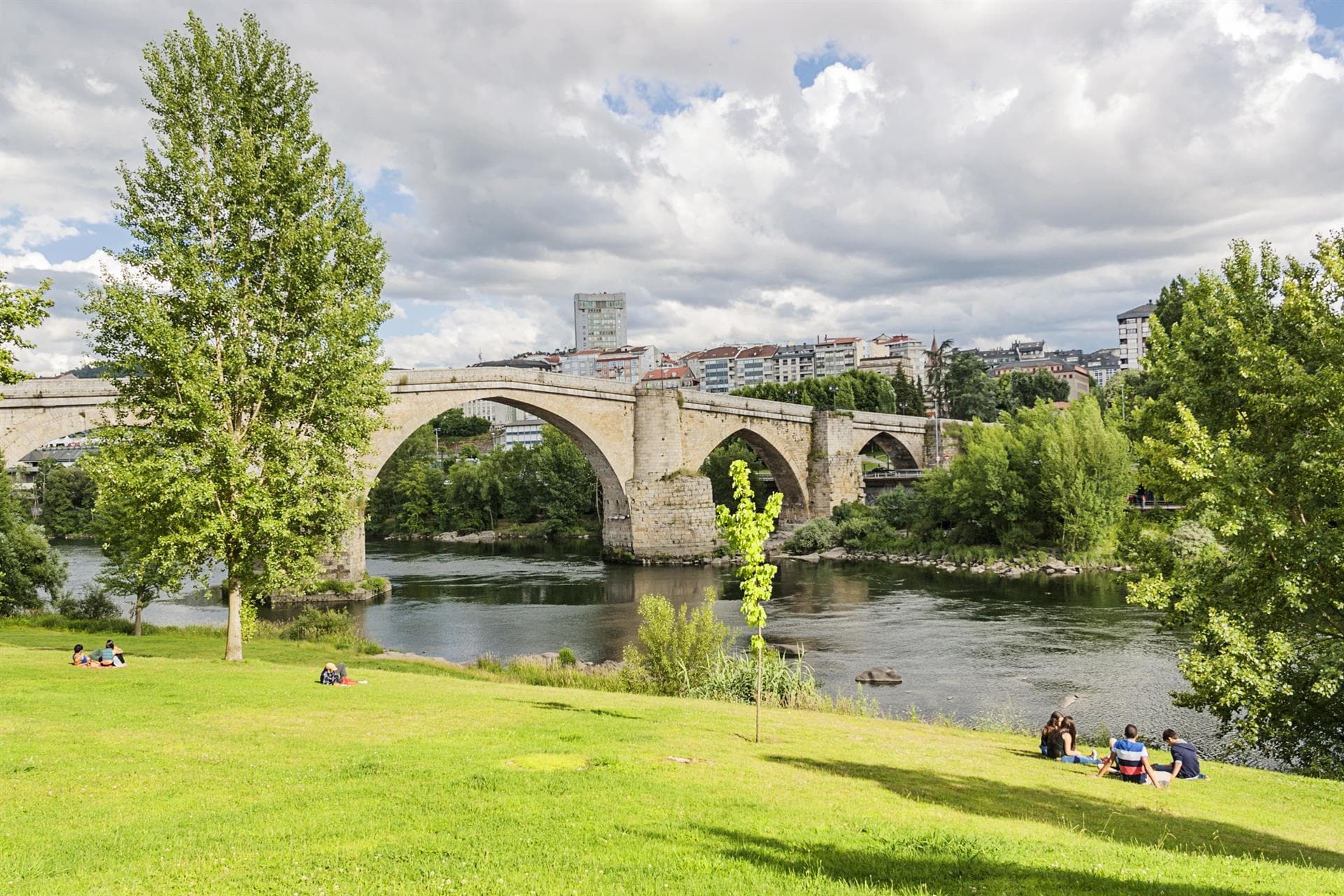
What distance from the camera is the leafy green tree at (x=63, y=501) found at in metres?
57.3

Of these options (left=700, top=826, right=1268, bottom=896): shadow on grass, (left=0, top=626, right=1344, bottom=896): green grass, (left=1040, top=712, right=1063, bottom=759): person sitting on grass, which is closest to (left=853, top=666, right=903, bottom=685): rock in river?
(left=0, top=626, right=1344, bottom=896): green grass

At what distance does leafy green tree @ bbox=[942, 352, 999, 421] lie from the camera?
253 feet

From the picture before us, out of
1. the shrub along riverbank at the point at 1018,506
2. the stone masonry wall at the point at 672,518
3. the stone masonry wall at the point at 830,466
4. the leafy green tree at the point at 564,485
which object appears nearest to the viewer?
the shrub along riverbank at the point at 1018,506

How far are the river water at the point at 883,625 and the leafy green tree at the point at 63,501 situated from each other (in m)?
15.9

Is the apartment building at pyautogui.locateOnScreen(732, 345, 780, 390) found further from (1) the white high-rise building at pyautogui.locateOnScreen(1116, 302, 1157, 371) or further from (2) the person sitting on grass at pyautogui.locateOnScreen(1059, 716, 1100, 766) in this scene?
(2) the person sitting on grass at pyautogui.locateOnScreen(1059, 716, 1100, 766)

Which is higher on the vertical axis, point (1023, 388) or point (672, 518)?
point (1023, 388)

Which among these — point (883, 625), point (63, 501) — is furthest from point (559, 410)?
point (63, 501)

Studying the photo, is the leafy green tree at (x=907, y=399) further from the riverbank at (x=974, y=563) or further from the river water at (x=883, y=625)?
the river water at (x=883, y=625)

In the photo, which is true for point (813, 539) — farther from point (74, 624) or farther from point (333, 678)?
point (333, 678)

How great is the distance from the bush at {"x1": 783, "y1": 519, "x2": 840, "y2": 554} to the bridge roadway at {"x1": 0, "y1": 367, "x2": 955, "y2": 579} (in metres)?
5.22

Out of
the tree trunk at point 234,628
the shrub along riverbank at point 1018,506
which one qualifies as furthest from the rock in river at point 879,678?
the shrub along riverbank at point 1018,506

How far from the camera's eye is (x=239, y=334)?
1458 centimetres

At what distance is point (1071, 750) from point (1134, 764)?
1.21m

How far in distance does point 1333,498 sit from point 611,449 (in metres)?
34.0
